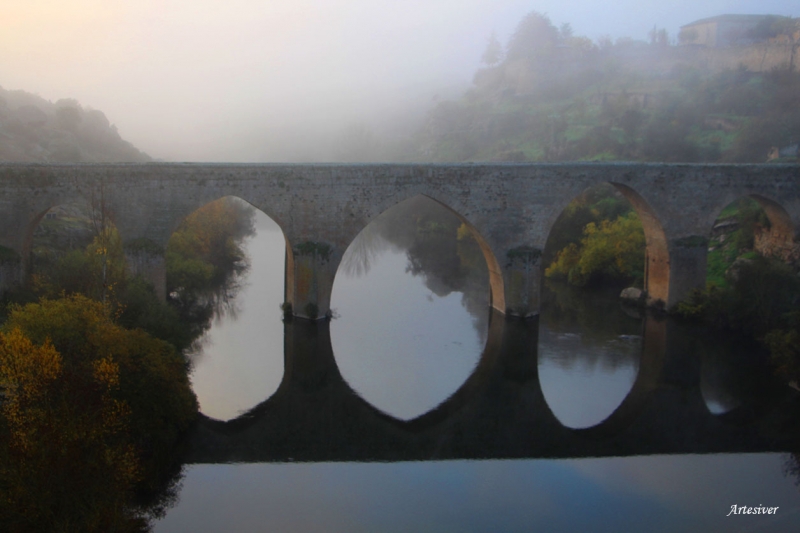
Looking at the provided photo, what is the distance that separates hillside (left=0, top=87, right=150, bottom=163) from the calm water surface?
65.3 feet

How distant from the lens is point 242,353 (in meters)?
16.5

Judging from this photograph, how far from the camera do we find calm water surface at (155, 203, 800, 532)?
9.69 meters

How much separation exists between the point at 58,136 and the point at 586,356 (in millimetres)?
29933

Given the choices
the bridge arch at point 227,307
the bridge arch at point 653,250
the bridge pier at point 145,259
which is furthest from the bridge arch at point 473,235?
the bridge pier at point 145,259

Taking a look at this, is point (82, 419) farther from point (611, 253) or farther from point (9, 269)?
point (611, 253)

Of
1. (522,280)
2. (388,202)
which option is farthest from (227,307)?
(522,280)

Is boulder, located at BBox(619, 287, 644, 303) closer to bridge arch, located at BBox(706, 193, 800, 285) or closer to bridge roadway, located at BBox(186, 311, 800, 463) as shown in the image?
bridge arch, located at BBox(706, 193, 800, 285)

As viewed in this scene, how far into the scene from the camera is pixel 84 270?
47.8 ft

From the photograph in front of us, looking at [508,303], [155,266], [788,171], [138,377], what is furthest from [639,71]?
[138,377]

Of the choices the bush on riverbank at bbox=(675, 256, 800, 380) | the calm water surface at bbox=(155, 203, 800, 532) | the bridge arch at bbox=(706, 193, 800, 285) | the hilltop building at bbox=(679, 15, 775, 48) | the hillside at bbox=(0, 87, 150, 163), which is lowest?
the calm water surface at bbox=(155, 203, 800, 532)

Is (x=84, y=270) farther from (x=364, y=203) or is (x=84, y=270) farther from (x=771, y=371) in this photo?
(x=771, y=371)

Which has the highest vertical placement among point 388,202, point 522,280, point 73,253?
point 388,202

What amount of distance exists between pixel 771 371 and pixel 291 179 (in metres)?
12.2

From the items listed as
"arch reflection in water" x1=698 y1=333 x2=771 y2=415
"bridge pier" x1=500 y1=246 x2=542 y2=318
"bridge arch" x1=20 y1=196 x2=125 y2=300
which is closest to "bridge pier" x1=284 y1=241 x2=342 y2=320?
"bridge arch" x1=20 y1=196 x2=125 y2=300
